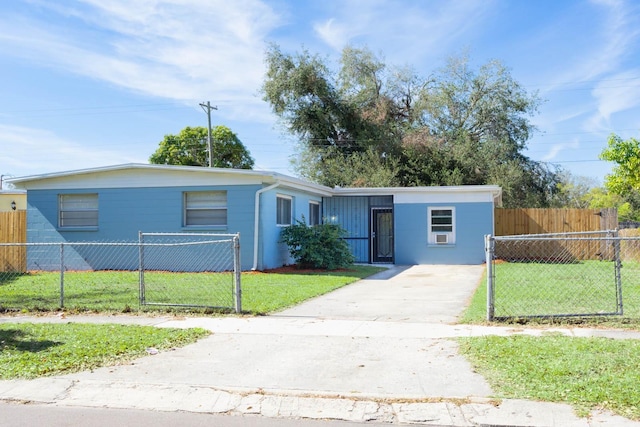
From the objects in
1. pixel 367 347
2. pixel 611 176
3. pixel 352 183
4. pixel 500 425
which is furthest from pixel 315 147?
pixel 500 425

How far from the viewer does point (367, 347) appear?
757cm

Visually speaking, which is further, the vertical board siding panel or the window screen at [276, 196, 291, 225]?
the vertical board siding panel

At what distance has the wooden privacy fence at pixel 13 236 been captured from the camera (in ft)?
62.0

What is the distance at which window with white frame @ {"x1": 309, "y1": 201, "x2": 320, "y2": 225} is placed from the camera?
71.8ft

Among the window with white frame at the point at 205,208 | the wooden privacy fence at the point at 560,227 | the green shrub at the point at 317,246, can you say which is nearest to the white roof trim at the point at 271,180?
the window with white frame at the point at 205,208

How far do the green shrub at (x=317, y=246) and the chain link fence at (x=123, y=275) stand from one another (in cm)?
202

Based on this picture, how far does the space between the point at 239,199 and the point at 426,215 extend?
7576mm

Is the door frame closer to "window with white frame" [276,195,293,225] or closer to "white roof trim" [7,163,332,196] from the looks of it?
"white roof trim" [7,163,332,196]

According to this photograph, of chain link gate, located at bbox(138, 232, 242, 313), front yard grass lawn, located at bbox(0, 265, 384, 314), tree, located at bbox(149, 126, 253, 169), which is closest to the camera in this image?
chain link gate, located at bbox(138, 232, 242, 313)

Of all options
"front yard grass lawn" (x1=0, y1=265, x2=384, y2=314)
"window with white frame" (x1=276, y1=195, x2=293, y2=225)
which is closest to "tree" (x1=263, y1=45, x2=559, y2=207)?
"window with white frame" (x1=276, y1=195, x2=293, y2=225)

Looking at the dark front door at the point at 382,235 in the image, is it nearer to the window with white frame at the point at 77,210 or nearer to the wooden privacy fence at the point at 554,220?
the wooden privacy fence at the point at 554,220

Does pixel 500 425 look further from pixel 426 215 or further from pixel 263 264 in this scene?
pixel 426 215

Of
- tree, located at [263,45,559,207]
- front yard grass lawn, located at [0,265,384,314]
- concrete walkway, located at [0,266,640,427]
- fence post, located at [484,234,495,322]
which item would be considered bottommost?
concrete walkway, located at [0,266,640,427]

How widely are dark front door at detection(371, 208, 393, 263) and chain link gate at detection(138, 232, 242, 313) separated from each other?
7.04 metres
